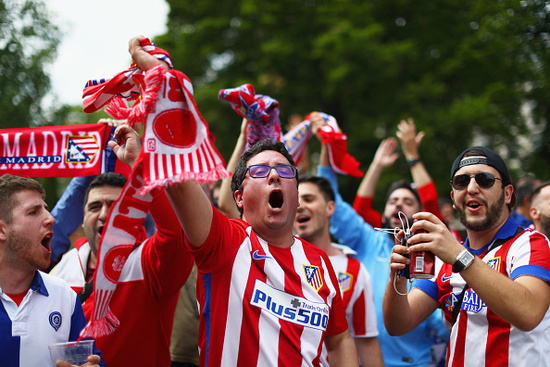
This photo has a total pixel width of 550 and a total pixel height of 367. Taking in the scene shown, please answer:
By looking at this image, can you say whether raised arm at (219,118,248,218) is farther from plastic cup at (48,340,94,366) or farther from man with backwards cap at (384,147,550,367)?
plastic cup at (48,340,94,366)

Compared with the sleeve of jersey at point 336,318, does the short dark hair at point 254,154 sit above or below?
above

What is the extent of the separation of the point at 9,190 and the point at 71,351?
109cm

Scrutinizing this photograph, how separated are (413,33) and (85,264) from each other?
12.1 meters

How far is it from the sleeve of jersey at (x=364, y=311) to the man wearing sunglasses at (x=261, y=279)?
3.32ft

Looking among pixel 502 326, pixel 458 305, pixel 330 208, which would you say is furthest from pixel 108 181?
pixel 502 326

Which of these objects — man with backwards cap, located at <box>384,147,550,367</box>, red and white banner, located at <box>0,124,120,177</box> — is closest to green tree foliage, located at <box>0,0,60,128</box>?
red and white banner, located at <box>0,124,120,177</box>

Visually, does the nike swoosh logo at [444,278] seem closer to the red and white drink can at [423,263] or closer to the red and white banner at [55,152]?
the red and white drink can at [423,263]

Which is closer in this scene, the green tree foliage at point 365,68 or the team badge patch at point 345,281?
the team badge patch at point 345,281

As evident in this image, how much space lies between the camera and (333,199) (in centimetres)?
505

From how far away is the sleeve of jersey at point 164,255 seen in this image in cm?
283

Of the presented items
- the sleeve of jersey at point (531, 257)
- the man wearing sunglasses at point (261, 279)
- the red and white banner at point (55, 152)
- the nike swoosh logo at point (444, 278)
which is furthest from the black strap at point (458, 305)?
the red and white banner at point (55, 152)

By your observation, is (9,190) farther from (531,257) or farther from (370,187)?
(370,187)

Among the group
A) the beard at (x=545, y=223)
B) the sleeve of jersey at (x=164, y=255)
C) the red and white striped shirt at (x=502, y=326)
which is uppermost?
the beard at (x=545, y=223)

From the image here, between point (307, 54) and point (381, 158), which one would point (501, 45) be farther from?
point (307, 54)
